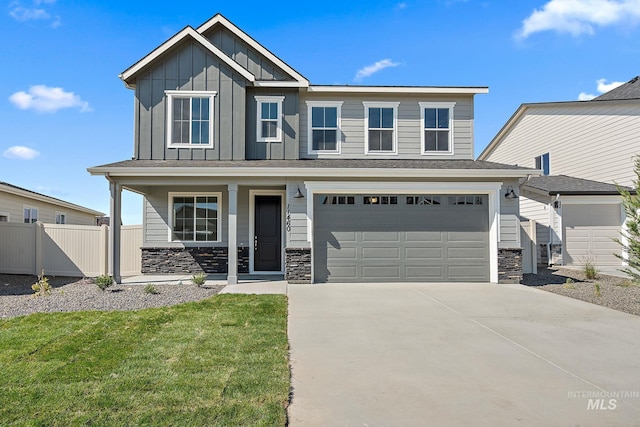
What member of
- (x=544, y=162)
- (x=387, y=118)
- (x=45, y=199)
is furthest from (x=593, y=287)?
(x=45, y=199)

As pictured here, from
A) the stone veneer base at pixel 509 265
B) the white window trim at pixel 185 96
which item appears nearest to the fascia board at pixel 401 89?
the white window trim at pixel 185 96

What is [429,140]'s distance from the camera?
478 inches

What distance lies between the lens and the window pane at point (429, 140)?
12.1m

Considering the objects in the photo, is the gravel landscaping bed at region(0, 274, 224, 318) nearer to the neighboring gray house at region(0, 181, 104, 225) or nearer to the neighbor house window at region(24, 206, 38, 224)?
the neighboring gray house at region(0, 181, 104, 225)

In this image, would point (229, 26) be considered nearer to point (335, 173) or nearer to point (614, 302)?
point (335, 173)

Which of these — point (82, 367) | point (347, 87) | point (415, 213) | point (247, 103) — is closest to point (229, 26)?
point (247, 103)

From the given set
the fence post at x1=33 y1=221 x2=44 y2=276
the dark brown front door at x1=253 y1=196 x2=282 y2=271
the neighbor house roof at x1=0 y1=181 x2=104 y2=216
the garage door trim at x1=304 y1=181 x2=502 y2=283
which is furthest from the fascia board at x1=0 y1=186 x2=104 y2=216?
the garage door trim at x1=304 y1=181 x2=502 y2=283

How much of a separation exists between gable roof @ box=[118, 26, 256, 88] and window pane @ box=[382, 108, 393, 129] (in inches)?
168

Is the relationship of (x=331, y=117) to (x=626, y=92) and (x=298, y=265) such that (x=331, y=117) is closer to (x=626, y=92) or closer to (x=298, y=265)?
(x=298, y=265)

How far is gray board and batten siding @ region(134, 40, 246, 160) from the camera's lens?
36.8ft

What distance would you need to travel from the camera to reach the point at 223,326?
18.3 ft

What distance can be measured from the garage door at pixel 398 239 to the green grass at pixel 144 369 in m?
4.13

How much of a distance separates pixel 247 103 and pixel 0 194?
10858 mm

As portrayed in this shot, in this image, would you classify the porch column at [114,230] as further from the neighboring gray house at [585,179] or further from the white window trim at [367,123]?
the neighboring gray house at [585,179]
